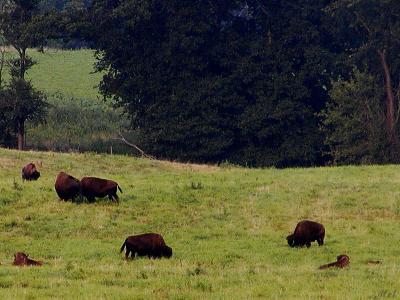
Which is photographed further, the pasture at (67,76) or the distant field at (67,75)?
the distant field at (67,75)

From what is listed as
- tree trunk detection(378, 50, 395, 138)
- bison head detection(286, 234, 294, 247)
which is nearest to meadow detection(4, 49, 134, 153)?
tree trunk detection(378, 50, 395, 138)

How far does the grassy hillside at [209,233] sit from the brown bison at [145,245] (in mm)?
540

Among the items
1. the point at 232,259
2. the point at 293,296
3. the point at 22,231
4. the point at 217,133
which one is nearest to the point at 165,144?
the point at 217,133

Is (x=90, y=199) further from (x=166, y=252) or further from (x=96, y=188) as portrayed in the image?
(x=166, y=252)

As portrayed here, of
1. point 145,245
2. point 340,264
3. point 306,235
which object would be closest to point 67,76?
point 306,235

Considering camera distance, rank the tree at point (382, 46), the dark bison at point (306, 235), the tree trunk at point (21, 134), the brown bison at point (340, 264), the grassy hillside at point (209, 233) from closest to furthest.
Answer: the grassy hillside at point (209, 233), the brown bison at point (340, 264), the dark bison at point (306, 235), the tree at point (382, 46), the tree trunk at point (21, 134)

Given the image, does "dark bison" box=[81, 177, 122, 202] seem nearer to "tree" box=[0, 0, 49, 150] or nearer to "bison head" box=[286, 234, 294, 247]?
"bison head" box=[286, 234, 294, 247]

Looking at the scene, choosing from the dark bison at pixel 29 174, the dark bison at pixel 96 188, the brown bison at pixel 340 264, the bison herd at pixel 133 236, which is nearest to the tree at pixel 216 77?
the dark bison at pixel 29 174

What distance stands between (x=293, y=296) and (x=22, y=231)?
1173 cm

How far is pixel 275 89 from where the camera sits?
52625 millimetres

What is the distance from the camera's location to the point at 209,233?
23125 millimetres

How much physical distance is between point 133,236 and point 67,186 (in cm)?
734

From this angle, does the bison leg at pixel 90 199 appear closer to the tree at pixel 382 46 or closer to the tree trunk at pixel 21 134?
the tree trunk at pixel 21 134

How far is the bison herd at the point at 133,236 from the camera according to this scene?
17.2 meters
